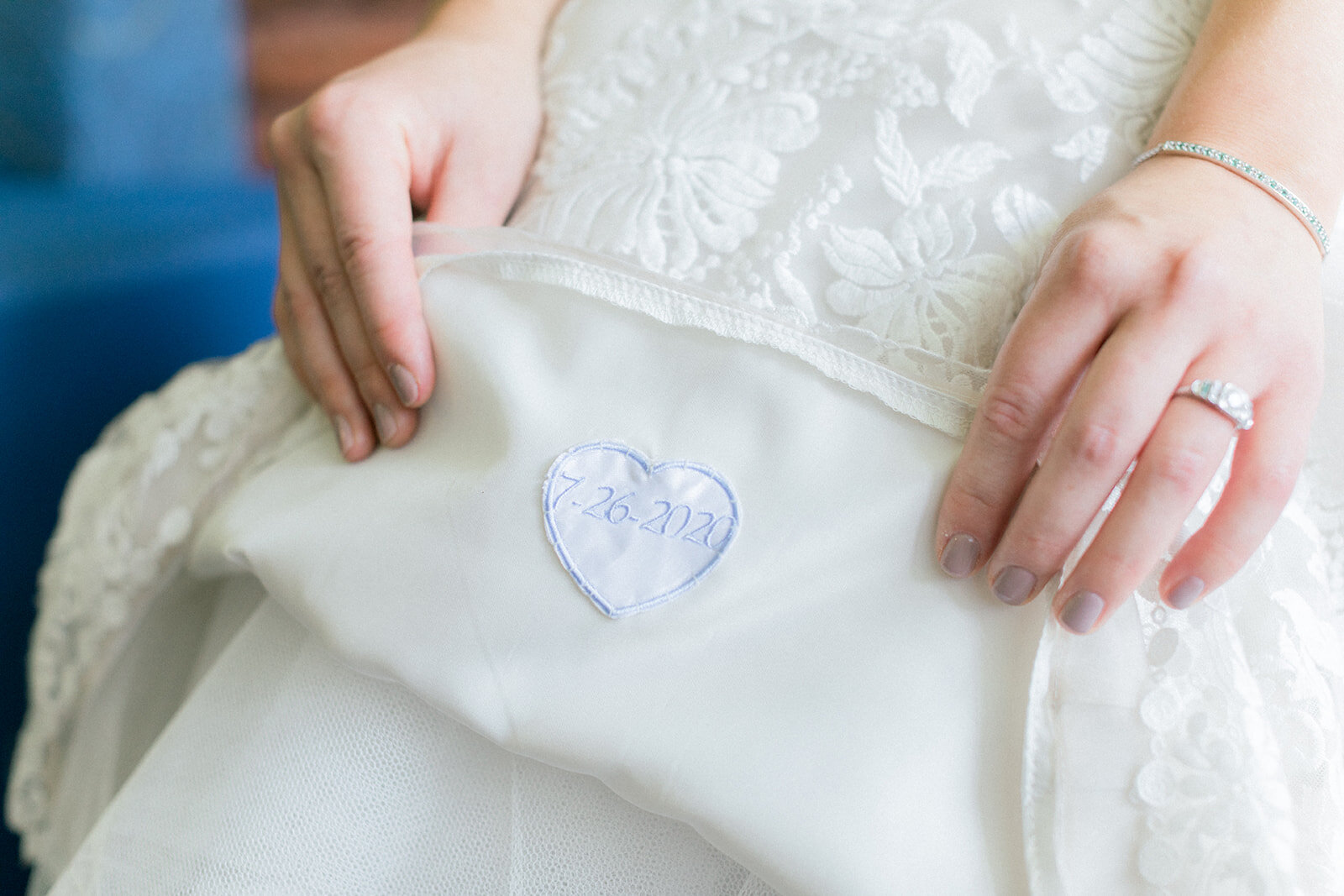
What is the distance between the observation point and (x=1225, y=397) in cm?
37

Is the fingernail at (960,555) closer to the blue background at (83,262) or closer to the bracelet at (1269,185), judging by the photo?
the bracelet at (1269,185)

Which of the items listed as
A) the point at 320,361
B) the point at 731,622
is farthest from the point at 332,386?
the point at 731,622

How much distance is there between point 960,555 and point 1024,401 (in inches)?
2.6

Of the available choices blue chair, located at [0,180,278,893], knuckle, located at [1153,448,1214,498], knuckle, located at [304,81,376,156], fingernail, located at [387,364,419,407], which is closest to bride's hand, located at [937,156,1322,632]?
knuckle, located at [1153,448,1214,498]

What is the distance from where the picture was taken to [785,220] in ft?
1.64

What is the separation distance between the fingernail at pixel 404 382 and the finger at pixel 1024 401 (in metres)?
0.27

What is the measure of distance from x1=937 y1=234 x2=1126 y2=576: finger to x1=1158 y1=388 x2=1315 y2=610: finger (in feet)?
0.22

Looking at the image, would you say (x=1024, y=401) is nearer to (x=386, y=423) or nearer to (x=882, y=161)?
(x=882, y=161)

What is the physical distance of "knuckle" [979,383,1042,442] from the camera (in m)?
0.38

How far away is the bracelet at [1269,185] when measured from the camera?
423 mm

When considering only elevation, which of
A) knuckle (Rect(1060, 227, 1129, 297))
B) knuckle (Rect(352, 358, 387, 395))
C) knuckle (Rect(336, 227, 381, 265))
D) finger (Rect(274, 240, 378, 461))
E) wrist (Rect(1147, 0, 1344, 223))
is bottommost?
finger (Rect(274, 240, 378, 461))

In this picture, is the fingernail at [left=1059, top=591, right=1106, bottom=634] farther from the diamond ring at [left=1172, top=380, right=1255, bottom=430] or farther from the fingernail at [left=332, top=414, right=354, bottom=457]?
the fingernail at [left=332, top=414, right=354, bottom=457]

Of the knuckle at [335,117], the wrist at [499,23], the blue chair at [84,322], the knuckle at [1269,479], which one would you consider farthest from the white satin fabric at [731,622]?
the blue chair at [84,322]

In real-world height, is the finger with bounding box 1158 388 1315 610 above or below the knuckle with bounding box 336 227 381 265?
above
